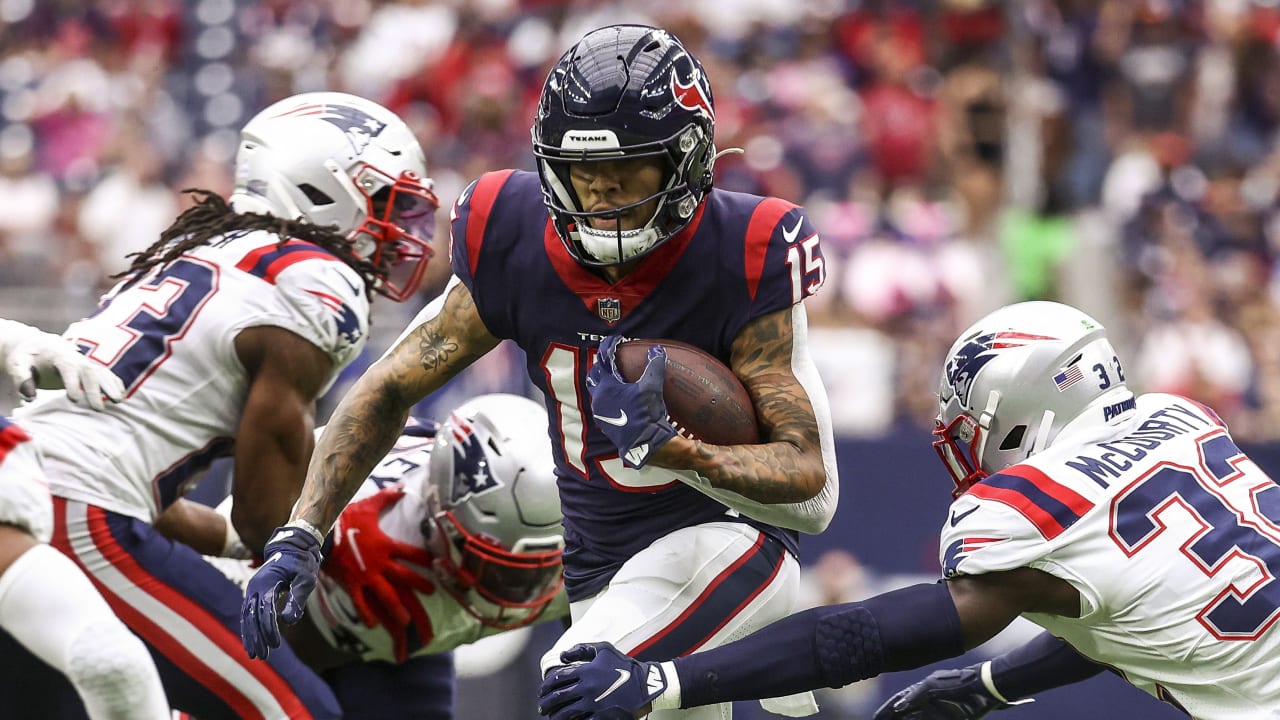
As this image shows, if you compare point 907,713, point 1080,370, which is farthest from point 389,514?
point 1080,370

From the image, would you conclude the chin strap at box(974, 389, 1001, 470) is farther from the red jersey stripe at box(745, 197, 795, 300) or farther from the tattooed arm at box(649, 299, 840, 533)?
the red jersey stripe at box(745, 197, 795, 300)

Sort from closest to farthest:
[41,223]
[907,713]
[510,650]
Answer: [907,713], [510,650], [41,223]

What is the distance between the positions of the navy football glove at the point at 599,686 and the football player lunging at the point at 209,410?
1192 mm

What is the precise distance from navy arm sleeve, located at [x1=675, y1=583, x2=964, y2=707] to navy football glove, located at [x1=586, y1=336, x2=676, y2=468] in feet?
1.41

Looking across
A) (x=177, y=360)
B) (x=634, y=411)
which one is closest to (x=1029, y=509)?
(x=634, y=411)

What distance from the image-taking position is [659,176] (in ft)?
12.1

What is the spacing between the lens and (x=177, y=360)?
4.33 meters

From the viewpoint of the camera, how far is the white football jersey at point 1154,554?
343 centimetres

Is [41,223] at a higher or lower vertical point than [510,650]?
higher

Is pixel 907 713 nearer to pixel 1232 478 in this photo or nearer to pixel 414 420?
pixel 1232 478

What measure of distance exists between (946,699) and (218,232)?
226cm

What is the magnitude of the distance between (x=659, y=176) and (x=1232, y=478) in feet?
4.56

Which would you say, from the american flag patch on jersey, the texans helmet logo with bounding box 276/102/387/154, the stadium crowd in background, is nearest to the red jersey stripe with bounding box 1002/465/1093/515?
the american flag patch on jersey

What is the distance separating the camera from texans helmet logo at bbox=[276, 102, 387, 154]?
15.6 feet
